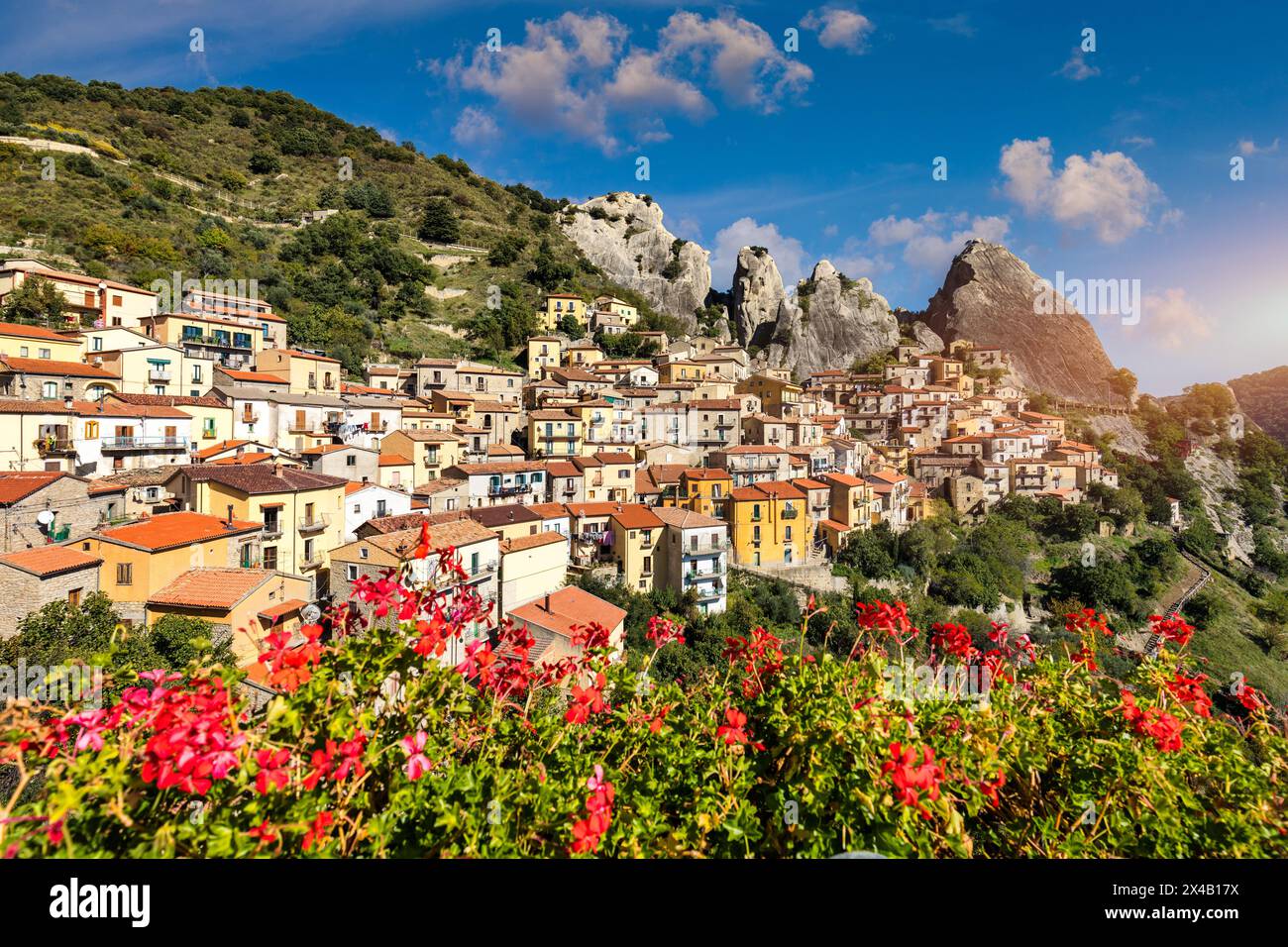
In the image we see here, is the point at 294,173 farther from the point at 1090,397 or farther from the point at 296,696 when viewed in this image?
the point at 1090,397

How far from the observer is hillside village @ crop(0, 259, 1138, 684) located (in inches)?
591

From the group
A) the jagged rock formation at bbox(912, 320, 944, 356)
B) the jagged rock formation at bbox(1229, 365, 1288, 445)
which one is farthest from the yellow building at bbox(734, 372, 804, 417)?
the jagged rock formation at bbox(1229, 365, 1288, 445)

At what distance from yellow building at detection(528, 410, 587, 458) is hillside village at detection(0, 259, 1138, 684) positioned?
0.50ft

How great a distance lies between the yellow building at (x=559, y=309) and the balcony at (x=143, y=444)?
39.5 meters

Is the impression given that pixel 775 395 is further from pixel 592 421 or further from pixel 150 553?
pixel 150 553

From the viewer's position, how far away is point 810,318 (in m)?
72.9

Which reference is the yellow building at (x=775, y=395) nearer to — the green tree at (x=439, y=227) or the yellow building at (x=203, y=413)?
the yellow building at (x=203, y=413)

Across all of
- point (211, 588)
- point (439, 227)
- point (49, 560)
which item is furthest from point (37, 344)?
point (439, 227)

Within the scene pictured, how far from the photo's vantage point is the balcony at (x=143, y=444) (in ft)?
67.1

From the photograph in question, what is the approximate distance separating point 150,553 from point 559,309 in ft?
162

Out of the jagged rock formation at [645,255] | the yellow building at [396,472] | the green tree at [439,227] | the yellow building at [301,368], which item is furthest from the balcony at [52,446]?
the jagged rock formation at [645,255]

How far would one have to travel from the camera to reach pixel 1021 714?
2.86 meters

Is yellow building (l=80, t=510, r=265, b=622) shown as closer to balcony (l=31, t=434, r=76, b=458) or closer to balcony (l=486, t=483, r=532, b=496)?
balcony (l=31, t=434, r=76, b=458)
